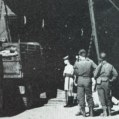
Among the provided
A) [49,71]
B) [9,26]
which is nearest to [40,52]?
[49,71]

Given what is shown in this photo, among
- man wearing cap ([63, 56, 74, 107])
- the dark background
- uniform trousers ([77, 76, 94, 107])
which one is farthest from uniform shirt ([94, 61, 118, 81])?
the dark background

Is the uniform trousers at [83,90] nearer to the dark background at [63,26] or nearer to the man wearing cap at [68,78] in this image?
the man wearing cap at [68,78]

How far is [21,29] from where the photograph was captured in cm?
2148

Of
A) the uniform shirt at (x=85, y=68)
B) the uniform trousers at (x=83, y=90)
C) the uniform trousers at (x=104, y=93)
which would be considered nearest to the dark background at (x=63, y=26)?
the uniform shirt at (x=85, y=68)

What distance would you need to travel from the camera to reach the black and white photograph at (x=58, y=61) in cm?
1327

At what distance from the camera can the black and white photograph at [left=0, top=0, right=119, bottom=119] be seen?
13266 mm

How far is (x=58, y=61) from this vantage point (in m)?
22.0

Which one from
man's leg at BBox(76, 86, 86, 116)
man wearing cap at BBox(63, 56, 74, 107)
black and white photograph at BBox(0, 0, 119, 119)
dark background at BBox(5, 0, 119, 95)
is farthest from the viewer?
dark background at BBox(5, 0, 119, 95)

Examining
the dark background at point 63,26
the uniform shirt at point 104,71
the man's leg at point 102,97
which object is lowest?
the man's leg at point 102,97

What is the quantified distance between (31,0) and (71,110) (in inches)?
328

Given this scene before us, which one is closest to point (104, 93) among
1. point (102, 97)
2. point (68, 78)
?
point (102, 97)

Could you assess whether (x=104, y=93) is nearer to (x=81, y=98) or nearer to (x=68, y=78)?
(x=81, y=98)

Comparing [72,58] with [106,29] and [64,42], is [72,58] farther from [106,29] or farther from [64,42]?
[106,29]

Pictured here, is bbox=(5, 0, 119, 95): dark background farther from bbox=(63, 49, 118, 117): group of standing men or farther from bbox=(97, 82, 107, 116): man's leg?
bbox=(97, 82, 107, 116): man's leg
